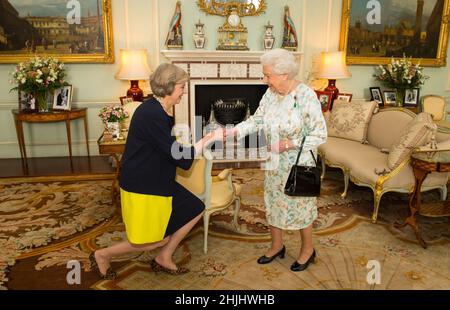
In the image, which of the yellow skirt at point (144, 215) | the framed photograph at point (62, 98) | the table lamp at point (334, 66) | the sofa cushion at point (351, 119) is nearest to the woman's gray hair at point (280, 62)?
the yellow skirt at point (144, 215)

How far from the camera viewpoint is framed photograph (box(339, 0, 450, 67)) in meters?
6.18

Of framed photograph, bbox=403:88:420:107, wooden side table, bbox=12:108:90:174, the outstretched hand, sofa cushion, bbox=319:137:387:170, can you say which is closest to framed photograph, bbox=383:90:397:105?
framed photograph, bbox=403:88:420:107

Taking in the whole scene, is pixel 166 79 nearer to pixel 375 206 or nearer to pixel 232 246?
pixel 232 246

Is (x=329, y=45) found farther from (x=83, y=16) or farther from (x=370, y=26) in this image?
(x=83, y=16)

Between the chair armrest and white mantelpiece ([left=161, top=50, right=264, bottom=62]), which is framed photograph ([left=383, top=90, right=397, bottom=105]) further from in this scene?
the chair armrest

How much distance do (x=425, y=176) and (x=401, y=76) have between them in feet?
10.8

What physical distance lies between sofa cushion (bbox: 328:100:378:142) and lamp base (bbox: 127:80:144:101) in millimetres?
2685

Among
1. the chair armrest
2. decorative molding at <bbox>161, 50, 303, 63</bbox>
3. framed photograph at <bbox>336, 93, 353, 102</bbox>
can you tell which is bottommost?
the chair armrest

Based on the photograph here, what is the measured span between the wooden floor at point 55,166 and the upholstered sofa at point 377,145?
2.99 meters

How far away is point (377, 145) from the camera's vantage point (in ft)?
15.0

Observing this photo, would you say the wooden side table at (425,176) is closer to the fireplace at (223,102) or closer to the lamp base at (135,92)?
the fireplace at (223,102)

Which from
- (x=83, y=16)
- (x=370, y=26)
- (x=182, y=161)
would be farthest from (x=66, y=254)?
(x=370, y=26)

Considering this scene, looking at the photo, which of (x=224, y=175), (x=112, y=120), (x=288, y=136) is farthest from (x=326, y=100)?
(x=288, y=136)

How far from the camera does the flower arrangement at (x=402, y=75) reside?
6016 mm
